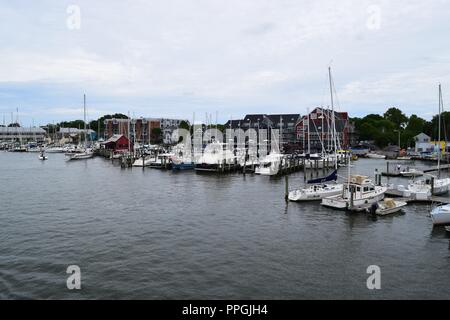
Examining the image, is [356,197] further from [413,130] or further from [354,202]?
[413,130]

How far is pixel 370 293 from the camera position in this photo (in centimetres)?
1912

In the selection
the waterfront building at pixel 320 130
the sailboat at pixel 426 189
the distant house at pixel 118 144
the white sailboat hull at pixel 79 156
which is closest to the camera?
the sailboat at pixel 426 189

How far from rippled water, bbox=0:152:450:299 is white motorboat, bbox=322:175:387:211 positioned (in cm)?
127

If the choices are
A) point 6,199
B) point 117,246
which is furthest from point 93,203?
point 117,246

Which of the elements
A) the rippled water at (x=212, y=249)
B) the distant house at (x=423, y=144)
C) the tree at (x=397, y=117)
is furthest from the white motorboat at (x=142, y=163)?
the tree at (x=397, y=117)

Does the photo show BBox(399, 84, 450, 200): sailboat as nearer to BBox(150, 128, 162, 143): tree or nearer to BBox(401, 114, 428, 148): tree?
BBox(401, 114, 428, 148): tree

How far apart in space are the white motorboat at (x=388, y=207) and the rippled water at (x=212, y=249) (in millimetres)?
847

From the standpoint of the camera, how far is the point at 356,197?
36.9 m

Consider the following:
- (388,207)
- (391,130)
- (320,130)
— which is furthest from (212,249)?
(391,130)

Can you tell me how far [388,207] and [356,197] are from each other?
294 cm

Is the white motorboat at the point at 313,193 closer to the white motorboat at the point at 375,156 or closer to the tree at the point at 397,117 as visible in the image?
the white motorboat at the point at 375,156

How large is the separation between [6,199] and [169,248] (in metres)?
27.6

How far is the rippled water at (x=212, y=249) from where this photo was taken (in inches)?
775

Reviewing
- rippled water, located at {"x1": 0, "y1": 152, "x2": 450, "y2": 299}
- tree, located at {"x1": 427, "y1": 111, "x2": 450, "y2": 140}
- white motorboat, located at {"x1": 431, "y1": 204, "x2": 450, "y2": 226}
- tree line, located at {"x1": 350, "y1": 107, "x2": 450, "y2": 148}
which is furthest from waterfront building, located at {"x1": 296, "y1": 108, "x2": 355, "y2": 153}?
white motorboat, located at {"x1": 431, "y1": 204, "x2": 450, "y2": 226}
